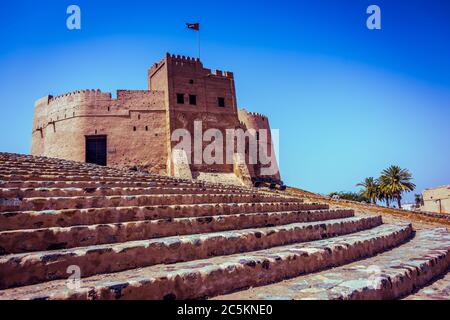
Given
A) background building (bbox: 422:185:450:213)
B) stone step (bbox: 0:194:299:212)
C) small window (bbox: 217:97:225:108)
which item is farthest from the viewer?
background building (bbox: 422:185:450:213)

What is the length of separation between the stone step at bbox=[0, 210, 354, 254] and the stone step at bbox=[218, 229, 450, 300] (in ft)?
4.81

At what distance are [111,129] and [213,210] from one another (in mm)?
17846

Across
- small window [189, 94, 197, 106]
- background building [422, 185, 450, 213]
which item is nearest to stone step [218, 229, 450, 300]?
small window [189, 94, 197, 106]

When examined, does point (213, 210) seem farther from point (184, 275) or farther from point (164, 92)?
point (164, 92)

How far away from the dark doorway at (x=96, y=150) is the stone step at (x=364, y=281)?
19.7 meters

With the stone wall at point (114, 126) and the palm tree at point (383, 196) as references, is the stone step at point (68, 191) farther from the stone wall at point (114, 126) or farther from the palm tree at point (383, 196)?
the palm tree at point (383, 196)

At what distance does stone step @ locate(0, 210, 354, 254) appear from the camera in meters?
3.11

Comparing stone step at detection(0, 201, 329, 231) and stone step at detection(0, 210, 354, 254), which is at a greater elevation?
stone step at detection(0, 201, 329, 231)

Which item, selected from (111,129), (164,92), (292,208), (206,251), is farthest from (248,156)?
(206,251)

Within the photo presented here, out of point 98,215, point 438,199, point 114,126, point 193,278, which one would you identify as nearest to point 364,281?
point 193,278

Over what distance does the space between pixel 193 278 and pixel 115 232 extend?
130 cm

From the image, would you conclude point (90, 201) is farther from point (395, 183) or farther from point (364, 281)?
point (395, 183)

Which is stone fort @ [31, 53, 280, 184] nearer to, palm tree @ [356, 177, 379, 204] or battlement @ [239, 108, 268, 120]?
battlement @ [239, 108, 268, 120]

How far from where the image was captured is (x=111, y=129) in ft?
70.3
